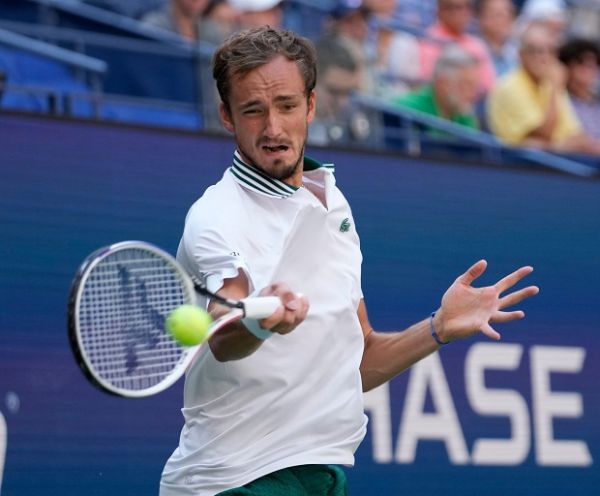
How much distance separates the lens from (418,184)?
5.68m

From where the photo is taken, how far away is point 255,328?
110 inches

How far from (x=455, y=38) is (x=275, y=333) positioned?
18.5ft

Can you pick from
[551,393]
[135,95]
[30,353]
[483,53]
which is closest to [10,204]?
[30,353]

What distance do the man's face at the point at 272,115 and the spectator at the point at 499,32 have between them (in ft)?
18.9

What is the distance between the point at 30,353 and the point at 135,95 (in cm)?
203

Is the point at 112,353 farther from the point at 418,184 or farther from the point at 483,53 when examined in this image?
the point at 483,53

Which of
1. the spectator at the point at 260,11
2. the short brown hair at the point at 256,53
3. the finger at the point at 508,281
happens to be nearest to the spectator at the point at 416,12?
the spectator at the point at 260,11

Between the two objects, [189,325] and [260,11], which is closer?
[189,325]

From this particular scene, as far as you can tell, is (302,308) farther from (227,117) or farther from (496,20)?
(496,20)

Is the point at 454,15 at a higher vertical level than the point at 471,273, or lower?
higher

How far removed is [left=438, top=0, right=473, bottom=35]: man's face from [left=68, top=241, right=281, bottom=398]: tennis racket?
5.71 m

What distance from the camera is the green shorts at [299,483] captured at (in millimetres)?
3076

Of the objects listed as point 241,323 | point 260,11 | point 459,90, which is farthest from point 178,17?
point 241,323

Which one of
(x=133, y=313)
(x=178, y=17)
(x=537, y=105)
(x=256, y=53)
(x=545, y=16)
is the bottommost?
(x=537, y=105)
